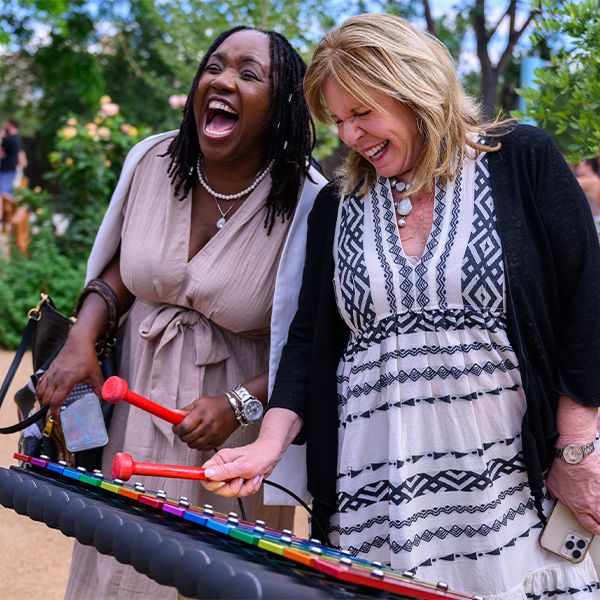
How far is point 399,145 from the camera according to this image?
2334 millimetres

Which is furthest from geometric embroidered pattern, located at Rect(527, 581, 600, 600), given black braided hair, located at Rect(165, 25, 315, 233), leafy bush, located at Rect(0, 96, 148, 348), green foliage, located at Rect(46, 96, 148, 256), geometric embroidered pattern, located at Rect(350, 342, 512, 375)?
green foliage, located at Rect(46, 96, 148, 256)

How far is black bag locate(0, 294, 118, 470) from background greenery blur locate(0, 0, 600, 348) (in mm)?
1517

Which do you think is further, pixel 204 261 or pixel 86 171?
pixel 86 171

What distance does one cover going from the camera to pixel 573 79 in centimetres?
314

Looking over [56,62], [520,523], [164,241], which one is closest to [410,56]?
[164,241]

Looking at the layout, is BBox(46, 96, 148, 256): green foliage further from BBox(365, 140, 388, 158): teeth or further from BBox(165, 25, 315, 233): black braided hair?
BBox(365, 140, 388, 158): teeth

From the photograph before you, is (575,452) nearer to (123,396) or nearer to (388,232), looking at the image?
(388,232)

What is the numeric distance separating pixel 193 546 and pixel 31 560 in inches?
145

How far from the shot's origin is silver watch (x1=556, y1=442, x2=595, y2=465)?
7.25 ft

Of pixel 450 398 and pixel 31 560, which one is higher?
pixel 450 398

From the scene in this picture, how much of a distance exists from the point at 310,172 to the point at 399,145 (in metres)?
0.68

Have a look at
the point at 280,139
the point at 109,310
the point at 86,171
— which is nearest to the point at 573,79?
the point at 280,139

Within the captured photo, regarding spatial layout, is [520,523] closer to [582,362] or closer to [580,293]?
[582,362]

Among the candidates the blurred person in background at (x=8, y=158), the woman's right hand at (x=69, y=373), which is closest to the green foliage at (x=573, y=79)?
the woman's right hand at (x=69, y=373)
